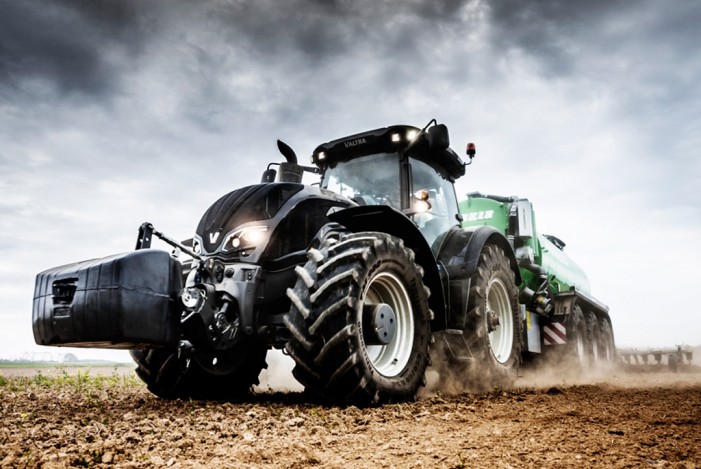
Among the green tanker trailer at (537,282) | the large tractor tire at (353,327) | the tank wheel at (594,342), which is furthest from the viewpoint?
the tank wheel at (594,342)

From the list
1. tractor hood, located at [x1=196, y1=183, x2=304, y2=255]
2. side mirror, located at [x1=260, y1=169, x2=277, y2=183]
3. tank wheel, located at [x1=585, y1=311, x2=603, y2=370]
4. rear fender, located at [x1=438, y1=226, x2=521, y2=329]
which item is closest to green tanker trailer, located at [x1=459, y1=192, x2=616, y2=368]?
tank wheel, located at [x1=585, y1=311, x2=603, y2=370]

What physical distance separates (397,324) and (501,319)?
2578mm

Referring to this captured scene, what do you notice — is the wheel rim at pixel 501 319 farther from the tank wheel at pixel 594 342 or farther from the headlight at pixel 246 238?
the tank wheel at pixel 594 342

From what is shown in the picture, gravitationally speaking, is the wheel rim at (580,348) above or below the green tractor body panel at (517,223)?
below

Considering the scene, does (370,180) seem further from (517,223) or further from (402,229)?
(517,223)

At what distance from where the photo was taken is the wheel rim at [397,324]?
4.28 m

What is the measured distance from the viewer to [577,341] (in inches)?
402

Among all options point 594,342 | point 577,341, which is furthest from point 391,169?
point 594,342

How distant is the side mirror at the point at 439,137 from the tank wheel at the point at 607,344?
929 centimetres

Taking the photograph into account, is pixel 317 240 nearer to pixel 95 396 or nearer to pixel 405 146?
pixel 405 146

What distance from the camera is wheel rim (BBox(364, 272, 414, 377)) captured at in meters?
4.28

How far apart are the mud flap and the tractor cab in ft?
7.89

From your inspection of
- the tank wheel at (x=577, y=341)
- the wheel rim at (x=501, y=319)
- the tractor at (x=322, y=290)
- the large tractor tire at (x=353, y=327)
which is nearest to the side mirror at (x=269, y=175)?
the tractor at (x=322, y=290)

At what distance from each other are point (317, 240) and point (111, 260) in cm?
161
